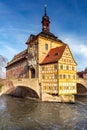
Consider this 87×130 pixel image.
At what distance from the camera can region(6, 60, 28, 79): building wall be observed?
39.9 metres

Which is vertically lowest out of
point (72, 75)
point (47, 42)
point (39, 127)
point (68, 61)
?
point (39, 127)

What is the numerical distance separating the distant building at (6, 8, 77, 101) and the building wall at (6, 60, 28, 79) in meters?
2.73

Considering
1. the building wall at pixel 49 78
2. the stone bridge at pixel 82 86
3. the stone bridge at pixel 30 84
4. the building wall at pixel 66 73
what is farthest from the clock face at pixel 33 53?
the stone bridge at pixel 82 86

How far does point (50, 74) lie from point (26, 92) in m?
7.79

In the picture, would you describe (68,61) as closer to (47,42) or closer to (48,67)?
(48,67)

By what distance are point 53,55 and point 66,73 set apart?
15.0 feet

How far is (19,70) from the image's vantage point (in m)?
43.9

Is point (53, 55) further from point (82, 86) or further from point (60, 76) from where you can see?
point (82, 86)

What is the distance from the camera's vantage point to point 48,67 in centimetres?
3111

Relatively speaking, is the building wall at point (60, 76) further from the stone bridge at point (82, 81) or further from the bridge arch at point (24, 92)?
the stone bridge at point (82, 81)

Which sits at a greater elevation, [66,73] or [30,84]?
[66,73]

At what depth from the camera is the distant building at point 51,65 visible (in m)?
29.3

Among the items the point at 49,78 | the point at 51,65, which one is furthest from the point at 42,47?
the point at 49,78

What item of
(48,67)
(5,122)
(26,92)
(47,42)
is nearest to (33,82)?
Answer: (48,67)
